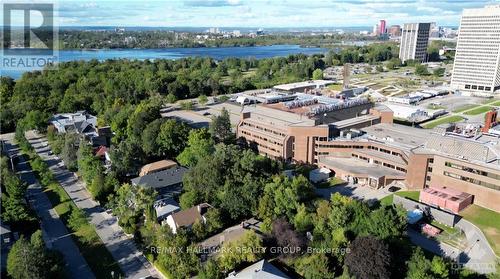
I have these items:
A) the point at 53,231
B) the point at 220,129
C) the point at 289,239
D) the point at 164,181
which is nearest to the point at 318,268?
the point at 289,239

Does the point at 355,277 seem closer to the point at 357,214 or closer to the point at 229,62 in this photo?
the point at 357,214

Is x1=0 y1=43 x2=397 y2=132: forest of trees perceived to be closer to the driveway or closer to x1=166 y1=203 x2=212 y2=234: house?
x1=166 y1=203 x2=212 y2=234: house

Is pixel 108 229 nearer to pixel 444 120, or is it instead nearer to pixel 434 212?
pixel 434 212

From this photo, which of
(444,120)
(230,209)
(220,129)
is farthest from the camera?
(444,120)

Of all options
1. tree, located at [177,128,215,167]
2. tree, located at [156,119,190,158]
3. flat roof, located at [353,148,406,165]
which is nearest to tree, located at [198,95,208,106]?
tree, located at [156,119,190,158]

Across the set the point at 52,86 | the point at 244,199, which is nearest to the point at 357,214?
the point at 244,199
